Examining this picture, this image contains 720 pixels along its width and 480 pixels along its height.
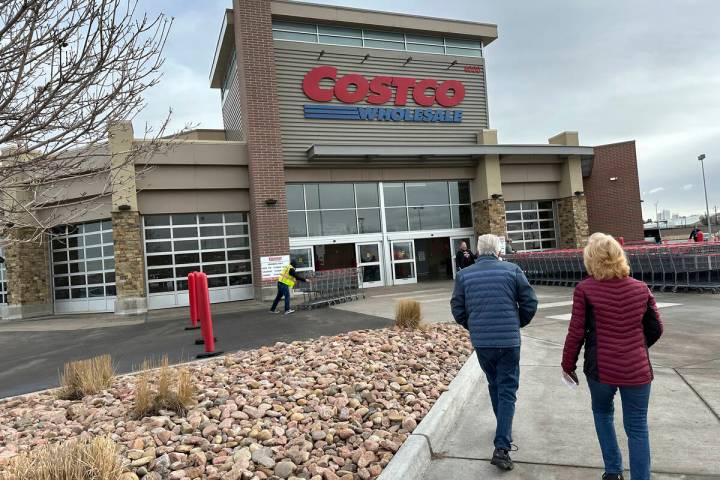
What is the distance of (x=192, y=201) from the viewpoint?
17.6 meters

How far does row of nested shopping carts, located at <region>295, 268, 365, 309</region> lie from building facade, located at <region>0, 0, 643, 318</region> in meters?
2.91

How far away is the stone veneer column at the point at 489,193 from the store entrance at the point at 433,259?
1.96 meters

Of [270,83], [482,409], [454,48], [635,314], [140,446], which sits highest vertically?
[454,48]

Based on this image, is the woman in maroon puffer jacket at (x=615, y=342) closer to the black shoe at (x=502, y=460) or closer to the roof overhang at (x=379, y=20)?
the black shoe at (x=502, y=460)

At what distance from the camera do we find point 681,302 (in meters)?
10.9

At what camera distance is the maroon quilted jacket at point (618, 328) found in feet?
9.86

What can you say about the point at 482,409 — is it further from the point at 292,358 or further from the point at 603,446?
the point at 292,358

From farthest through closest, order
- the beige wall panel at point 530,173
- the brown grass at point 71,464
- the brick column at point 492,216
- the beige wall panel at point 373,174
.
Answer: the beige wall panel at point 530,173
the brick column at point 492,216
the beige wall panel at point 373,174
the brown grass at point 71,464

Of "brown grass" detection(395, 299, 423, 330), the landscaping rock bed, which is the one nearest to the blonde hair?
the landscaping rock bed

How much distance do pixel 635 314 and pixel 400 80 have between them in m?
19.1

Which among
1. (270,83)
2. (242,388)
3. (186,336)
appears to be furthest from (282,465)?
(270,83)

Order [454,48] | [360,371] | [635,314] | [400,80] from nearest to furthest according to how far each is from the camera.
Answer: [635,314] → [360,371] → [400,80] → [454,48]

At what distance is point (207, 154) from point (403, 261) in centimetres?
959

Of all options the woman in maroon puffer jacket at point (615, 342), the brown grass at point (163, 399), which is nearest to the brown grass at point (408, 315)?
the brown grass at point (163, 399)
